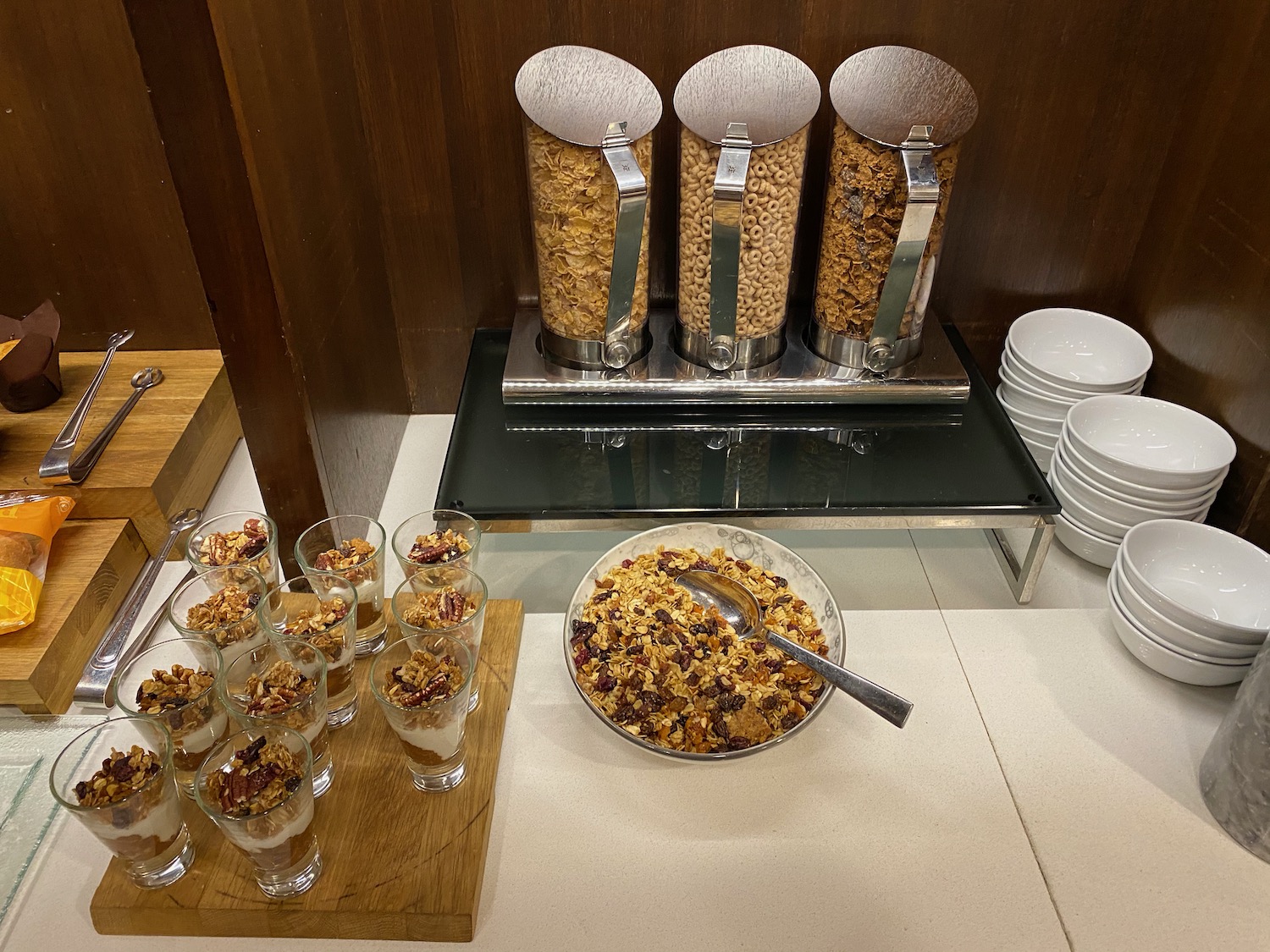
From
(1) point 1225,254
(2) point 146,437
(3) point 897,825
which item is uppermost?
(1) point 1225,254

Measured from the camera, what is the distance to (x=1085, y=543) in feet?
3.75

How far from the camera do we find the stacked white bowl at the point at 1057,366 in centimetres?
122

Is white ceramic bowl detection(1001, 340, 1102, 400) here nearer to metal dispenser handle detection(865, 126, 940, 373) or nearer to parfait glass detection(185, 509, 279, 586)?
metal dispenser handle detection(865, 126, 940, 373)

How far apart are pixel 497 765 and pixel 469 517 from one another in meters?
0.24

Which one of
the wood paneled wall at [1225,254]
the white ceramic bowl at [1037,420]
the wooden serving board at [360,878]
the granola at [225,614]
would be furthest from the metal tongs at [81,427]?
the wood paneled wall at [1225,254]

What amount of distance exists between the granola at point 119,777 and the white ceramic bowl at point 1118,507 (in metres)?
0.97

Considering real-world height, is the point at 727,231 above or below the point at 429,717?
above

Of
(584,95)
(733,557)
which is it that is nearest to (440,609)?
(733,557)

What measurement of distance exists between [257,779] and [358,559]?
0.80 ft

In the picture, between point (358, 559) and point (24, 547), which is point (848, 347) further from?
point (24, 547)

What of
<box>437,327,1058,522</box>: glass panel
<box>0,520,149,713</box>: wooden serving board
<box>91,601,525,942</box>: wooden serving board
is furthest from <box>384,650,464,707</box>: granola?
<box>0,520,149,713</box>: wooden serving board

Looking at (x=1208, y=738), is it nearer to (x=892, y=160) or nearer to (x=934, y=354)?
(x=934, y=354)

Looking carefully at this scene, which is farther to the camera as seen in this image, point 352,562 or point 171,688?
point 352,562

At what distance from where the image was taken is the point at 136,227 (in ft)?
4.10
